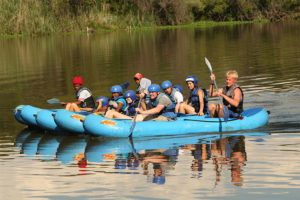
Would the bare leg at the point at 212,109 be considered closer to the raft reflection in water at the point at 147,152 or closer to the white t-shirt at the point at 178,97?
the raft reflection in water at the point at 147,152

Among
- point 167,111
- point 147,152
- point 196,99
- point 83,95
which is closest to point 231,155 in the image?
point 147,152

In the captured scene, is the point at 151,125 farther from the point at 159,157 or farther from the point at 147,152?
the point at 159,157

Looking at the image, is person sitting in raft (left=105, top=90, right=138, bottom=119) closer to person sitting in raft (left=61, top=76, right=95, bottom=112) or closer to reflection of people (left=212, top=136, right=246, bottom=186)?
person sitting in raft (left=61, top=76, right=95, bottom=112)

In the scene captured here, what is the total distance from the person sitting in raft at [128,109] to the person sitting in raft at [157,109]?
21cm

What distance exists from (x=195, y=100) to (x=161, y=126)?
118cm

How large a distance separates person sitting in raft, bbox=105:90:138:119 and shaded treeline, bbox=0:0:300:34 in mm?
31149

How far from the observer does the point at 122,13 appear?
51938 millimetres

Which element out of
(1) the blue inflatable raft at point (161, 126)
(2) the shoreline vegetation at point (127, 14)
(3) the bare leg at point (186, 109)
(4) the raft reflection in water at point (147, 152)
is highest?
(2) the shoreline vegetation at point (127, 14)

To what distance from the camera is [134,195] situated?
24.1ft

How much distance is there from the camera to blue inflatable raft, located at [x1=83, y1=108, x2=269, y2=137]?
11133 millimetres

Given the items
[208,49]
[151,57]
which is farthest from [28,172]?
[208,49]

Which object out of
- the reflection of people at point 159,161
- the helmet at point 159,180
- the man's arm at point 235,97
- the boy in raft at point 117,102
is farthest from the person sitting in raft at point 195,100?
the helmet at point 159,180

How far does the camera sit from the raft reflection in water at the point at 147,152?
337 inches

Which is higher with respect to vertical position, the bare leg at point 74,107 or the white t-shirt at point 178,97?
the white t-shirt at point 178,97
